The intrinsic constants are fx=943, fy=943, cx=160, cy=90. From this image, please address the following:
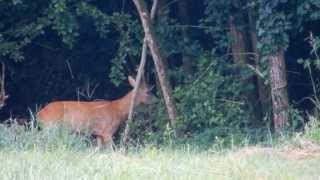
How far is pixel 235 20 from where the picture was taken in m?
15.9

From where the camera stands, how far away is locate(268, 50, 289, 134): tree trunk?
14445mm

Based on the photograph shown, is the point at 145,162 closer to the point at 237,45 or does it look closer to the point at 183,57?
the point at 237,45

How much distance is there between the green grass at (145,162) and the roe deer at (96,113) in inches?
148

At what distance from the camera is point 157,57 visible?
14.8m

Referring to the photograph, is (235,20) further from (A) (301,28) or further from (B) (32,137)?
(B) (32,137)

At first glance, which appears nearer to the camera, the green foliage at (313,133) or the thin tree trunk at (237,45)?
the green foliage at (313,133)

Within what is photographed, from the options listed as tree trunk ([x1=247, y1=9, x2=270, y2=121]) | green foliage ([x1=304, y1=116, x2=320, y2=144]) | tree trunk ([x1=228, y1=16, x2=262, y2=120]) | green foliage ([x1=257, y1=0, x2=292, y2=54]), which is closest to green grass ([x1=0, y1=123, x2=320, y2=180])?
green foliage ([x1=304, y1=116, x2=320, y2=144])

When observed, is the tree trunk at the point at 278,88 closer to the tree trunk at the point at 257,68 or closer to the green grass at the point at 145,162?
the tree trunk at the point at 257,68

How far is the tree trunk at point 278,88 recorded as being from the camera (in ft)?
47.4

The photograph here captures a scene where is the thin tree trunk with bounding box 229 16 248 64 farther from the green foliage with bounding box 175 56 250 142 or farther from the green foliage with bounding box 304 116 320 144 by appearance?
the green foliage with bounding box 304 116 320 144

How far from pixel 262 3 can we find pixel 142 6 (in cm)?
186

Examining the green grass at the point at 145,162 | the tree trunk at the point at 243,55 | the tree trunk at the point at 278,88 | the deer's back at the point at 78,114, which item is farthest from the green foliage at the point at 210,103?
the green grass at the point at 145,162

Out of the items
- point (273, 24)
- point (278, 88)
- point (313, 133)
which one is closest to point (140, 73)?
point (278, 88)

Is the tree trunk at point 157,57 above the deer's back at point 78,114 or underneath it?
above
